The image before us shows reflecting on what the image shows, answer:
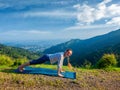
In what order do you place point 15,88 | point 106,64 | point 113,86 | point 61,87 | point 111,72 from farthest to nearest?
point 106,64 → point 111,72 → point 113,86 → point 61,87 → point 15,88

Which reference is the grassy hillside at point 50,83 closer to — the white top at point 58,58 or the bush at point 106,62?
the white top at point 58,58

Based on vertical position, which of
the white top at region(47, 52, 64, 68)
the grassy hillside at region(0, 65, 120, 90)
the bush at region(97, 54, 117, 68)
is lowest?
the grassy hillside at region(0, 65, 120, 90)

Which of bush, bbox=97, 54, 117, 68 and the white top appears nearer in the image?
the white top

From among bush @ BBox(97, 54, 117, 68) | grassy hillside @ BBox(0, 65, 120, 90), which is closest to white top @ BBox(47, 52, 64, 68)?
grassy hillside @ BBox(0, 65, 120, 90)

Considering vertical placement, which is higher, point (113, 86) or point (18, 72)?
point (18, 72)

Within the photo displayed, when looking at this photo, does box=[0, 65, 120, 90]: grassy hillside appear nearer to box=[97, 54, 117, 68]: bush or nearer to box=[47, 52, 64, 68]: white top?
box=[47, 52, 64, 68]: white top

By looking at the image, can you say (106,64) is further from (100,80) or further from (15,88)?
(15,88)

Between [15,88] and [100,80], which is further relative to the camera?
[100,80]

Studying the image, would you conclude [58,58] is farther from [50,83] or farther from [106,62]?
[106,62]

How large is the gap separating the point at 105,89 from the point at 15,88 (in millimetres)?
4707

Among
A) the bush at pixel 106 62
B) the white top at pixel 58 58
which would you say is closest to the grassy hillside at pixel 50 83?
the white top at pixel 58 58

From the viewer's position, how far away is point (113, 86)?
14.0m

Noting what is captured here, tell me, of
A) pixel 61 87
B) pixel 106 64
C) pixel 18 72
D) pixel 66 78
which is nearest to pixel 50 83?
pixel 61 87

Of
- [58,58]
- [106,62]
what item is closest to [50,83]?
[58,58]
